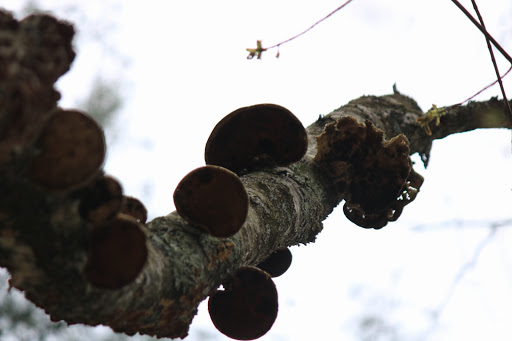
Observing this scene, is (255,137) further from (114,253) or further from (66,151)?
(66,151)

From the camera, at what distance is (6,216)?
153 centimetres

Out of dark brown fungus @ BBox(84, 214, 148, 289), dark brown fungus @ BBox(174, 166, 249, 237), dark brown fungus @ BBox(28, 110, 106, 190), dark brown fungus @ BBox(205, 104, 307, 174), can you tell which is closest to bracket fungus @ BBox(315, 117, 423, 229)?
dark brown fungus @ BBox(205, 104, 307, 174)

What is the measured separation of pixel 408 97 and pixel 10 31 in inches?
186

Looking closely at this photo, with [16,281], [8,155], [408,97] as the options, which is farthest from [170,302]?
[408,97]

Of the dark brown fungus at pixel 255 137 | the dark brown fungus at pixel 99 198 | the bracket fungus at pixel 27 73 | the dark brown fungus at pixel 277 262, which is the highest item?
the dark brown fungus at pixel 255 137

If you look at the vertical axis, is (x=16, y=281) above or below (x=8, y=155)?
below

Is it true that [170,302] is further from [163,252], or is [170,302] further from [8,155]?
[8,155]

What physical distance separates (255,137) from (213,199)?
0.96m

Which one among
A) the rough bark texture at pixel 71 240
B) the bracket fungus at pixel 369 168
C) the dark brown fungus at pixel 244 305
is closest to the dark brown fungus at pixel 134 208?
the rough bark texture at pixel 71 240

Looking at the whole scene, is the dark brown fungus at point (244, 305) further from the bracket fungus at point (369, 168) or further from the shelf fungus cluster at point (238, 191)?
the bracket fungus at point (369, 168)

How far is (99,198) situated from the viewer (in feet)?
5.29

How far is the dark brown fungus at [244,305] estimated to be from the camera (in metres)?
2.81

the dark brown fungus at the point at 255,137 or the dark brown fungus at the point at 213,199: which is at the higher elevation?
the dark brown fungus at the point at 255,137

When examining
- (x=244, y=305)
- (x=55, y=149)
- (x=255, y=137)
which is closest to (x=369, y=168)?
(x=255, y=137)
